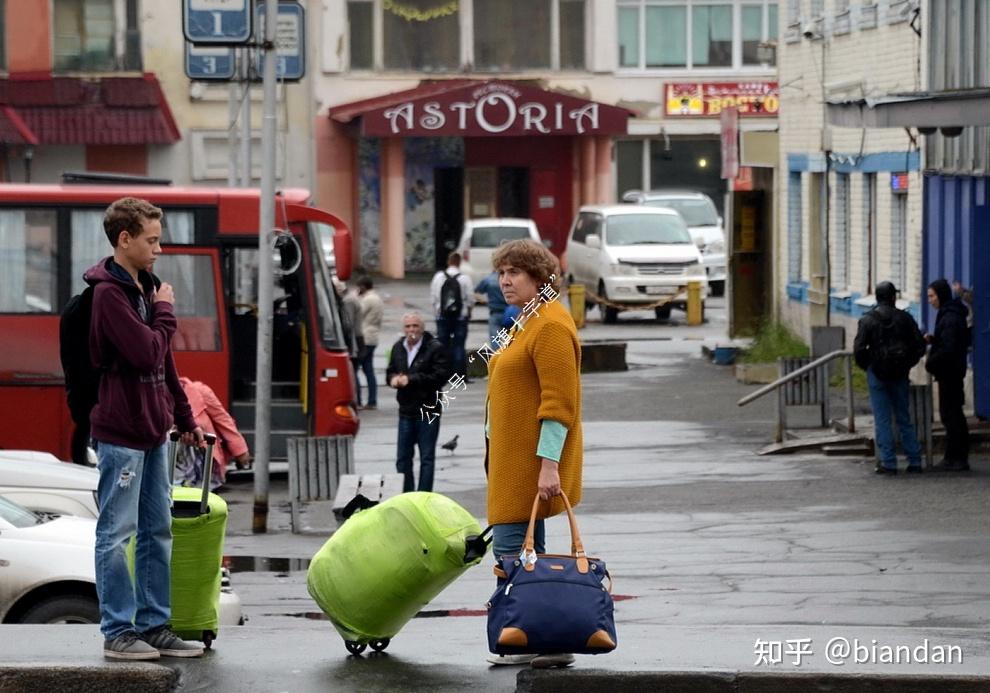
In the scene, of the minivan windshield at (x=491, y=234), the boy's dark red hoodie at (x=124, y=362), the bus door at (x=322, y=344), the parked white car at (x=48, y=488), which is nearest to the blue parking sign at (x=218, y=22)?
the bus door at (x=322, y=344)

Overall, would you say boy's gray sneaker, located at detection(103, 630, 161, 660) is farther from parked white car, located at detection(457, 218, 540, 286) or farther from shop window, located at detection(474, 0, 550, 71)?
shop window, located at detection(474, 0, 550, 71)

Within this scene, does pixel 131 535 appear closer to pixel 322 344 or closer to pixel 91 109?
pixel 322 344

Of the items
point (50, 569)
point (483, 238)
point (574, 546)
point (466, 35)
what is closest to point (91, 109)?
point (466, 35)

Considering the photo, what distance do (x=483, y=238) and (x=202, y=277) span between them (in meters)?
24.1

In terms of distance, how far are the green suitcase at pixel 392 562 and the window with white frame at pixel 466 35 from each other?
46.2 m

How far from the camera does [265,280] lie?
15508mm

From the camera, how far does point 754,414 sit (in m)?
23.4

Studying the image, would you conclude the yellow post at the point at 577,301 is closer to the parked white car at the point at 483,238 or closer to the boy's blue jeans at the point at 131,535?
the parked white car at the point at 483,238

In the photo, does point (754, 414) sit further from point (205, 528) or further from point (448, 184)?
point (448, 184)

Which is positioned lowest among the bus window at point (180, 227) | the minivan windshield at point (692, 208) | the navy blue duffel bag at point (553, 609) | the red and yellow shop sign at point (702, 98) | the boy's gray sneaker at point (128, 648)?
the boy's gray sneaker at point (128, 648)

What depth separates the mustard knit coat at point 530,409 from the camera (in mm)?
7629

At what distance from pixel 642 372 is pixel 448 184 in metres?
26.5

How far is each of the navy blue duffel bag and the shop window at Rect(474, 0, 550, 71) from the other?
4736 centimetres

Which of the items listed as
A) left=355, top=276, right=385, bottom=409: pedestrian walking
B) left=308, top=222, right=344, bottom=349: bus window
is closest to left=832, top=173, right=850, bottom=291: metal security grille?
left=355, top=276, right=385, bottom=409: pedestrian walking
